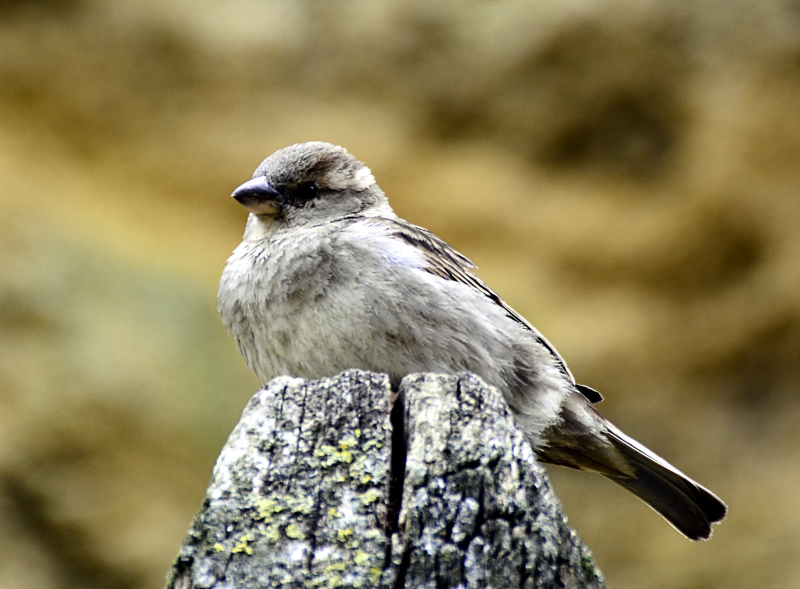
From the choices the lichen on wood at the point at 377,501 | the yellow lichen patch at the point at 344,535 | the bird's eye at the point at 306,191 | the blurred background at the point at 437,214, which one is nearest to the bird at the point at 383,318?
the bird's eye at the point at 306,191

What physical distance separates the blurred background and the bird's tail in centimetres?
318

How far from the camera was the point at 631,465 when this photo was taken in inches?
142

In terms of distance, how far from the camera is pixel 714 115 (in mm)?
6750

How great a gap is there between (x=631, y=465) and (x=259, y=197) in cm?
180

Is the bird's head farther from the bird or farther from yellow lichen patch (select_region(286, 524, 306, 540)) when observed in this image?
yellow lichen patch (select_region(286, 524, 306, 540))

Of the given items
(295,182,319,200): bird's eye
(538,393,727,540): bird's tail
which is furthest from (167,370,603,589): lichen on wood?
(295,182,319,200): bird's eye

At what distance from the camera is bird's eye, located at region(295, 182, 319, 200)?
145 inches

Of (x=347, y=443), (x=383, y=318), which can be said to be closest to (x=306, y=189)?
(x=383, y=318)

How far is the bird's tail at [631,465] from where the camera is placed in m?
3.35

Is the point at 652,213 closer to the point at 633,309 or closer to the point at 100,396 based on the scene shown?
the point at 633,309

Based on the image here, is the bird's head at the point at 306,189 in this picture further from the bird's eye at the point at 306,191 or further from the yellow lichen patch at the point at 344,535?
the yellow lichen patch at the point at 344,535

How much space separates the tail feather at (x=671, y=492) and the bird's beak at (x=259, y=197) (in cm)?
157

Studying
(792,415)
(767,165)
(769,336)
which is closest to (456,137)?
(767,165)

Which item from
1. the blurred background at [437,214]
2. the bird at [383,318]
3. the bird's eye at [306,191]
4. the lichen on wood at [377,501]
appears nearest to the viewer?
the lichen on wood at [377,501]
